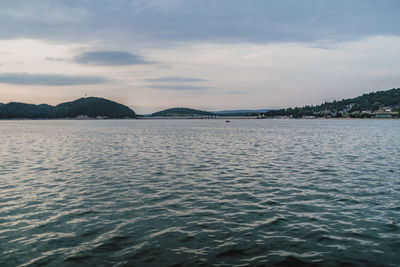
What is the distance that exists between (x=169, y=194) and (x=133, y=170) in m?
11.4

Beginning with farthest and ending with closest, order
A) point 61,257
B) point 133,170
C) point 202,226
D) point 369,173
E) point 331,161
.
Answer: point 331,161 < point 133,170 < point 369,173 < point 202,226 < point 61,257

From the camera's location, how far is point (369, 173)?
29.4 m

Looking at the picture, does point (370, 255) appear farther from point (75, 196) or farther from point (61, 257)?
point (75, 196)

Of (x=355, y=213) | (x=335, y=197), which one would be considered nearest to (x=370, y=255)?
(x=355, y=213)

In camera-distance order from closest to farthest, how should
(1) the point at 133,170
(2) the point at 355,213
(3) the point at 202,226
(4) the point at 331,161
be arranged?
(3) the point at 202,226, (2) the point at 355,213, (1) the point at 133,170, (4) the point at 331,161

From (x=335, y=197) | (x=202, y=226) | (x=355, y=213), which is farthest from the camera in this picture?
(x=335, y=197)

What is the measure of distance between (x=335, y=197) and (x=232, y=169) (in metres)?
13.1

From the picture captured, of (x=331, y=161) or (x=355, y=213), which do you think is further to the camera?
(x=331, y=161)

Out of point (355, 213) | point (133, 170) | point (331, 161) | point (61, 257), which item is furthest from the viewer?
point (331, 161)

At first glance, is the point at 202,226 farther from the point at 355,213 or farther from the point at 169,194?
the point at 355,213

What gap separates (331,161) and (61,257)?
34437 mm

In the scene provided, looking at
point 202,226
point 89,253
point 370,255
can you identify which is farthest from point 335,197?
point 89,253

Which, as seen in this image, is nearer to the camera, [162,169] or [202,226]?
[202,226]

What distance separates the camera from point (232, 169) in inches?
1268
